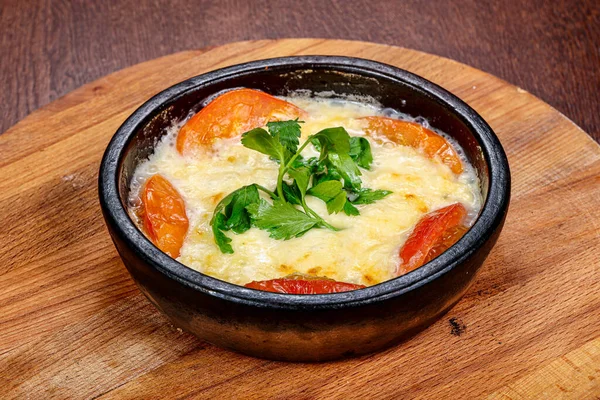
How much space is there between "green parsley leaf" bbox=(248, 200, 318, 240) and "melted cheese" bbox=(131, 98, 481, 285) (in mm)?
20

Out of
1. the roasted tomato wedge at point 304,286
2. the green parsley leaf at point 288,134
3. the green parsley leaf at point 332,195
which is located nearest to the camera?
the roasted tomato wedge at point 304,286

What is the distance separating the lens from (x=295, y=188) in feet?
7.91

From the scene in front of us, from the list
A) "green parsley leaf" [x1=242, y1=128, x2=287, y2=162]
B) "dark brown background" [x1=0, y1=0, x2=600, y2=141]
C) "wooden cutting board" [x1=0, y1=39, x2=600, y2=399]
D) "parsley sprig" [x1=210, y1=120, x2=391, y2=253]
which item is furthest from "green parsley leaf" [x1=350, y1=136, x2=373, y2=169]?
"dark brown background" [x1=0, y1=0, x2=600, y2=141]

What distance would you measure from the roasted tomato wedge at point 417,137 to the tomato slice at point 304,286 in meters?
0.63

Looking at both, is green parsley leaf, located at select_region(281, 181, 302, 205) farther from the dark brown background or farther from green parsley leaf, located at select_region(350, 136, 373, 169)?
the dark brown background

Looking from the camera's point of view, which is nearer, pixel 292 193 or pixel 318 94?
pixel 292 193

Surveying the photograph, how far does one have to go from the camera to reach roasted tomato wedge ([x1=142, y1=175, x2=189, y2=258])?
2.24m

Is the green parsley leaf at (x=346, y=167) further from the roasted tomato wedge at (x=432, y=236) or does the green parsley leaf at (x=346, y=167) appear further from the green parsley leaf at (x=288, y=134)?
the roasted tomato wedge at (x=432, y=236)

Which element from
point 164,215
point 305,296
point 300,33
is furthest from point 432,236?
point 300,33

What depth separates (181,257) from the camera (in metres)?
2.22

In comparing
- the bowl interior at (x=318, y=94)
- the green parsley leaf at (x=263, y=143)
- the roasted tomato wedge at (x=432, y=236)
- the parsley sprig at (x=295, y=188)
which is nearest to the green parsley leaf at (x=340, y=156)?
the parsley sprig at (x=295, y=188)

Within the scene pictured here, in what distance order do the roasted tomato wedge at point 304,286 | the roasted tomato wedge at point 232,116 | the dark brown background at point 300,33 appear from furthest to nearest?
the dark brown background at point 300,33 → the roasted tomato wedge at point 232,116 → the roasted tomato wedge at point 304,286

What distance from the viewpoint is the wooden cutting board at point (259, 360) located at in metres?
2.10

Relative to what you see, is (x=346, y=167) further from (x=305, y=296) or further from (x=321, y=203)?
(x=305, y=296)
